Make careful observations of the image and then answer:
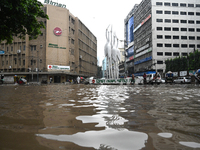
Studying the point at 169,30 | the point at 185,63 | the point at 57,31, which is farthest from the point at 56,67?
the point at 169,30

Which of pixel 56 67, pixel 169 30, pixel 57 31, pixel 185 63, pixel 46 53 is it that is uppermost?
pixel 169 30

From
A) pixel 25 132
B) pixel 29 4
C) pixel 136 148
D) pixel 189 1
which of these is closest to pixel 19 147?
pixel 25 132

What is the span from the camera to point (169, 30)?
56000mm

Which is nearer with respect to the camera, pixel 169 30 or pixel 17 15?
pixel 17 15

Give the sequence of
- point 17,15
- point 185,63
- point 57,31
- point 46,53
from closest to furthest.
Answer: point 17,15, point 185,63, point 46,53, point 57,31

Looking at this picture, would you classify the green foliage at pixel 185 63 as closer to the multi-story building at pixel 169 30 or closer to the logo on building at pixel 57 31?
the multi-story building at pixel 169 30

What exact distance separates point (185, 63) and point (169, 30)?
16572 millimetres

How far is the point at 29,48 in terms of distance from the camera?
5016 cm

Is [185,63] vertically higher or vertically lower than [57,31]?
lower

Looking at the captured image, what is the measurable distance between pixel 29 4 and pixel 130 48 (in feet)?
239

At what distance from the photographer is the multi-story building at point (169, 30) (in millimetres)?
54500

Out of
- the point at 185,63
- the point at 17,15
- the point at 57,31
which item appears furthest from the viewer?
the point at 57,31

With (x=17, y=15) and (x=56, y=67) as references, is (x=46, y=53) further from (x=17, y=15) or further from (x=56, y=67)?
(x=17, y=15)

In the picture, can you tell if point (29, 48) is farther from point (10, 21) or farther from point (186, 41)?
point (186, 41)
